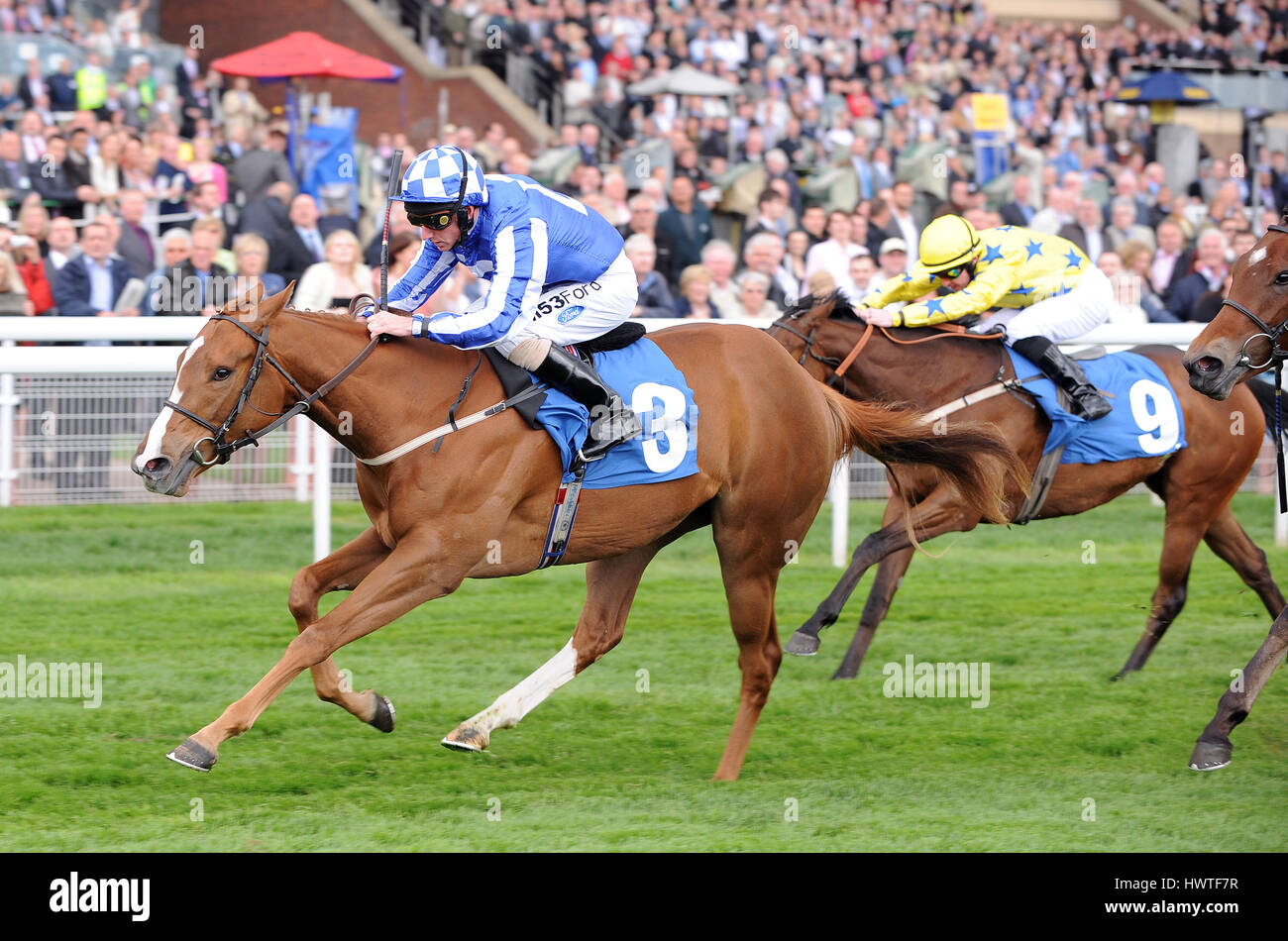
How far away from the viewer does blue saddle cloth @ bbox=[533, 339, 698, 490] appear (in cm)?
452

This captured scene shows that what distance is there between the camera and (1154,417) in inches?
244

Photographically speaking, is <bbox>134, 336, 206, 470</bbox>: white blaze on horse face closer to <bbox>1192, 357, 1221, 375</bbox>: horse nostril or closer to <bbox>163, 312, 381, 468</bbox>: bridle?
<bbox>163, 312, 381, 468</bbox>: bridle

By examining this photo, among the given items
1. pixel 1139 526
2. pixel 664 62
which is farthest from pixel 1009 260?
pixel 664 62

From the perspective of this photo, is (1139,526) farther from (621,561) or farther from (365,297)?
(365,297)

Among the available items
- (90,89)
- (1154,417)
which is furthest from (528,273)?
(90,89)

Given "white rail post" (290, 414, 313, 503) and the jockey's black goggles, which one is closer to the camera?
the jockey's black goggles

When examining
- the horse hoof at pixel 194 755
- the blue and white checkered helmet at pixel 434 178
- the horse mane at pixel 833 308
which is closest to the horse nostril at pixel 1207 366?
the horse mane at pixel 833 308

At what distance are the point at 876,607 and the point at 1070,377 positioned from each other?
1.12 m

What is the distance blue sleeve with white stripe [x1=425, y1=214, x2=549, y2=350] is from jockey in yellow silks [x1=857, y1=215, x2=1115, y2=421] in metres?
2.08

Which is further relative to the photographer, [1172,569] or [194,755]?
[1172,569]

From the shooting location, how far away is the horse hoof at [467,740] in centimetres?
456

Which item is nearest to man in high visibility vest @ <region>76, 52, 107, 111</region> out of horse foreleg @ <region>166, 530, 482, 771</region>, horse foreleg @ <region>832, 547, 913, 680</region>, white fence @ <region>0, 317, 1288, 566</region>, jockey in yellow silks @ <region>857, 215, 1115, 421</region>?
white fence @ <region>0, 317, 1288, 566</region>
